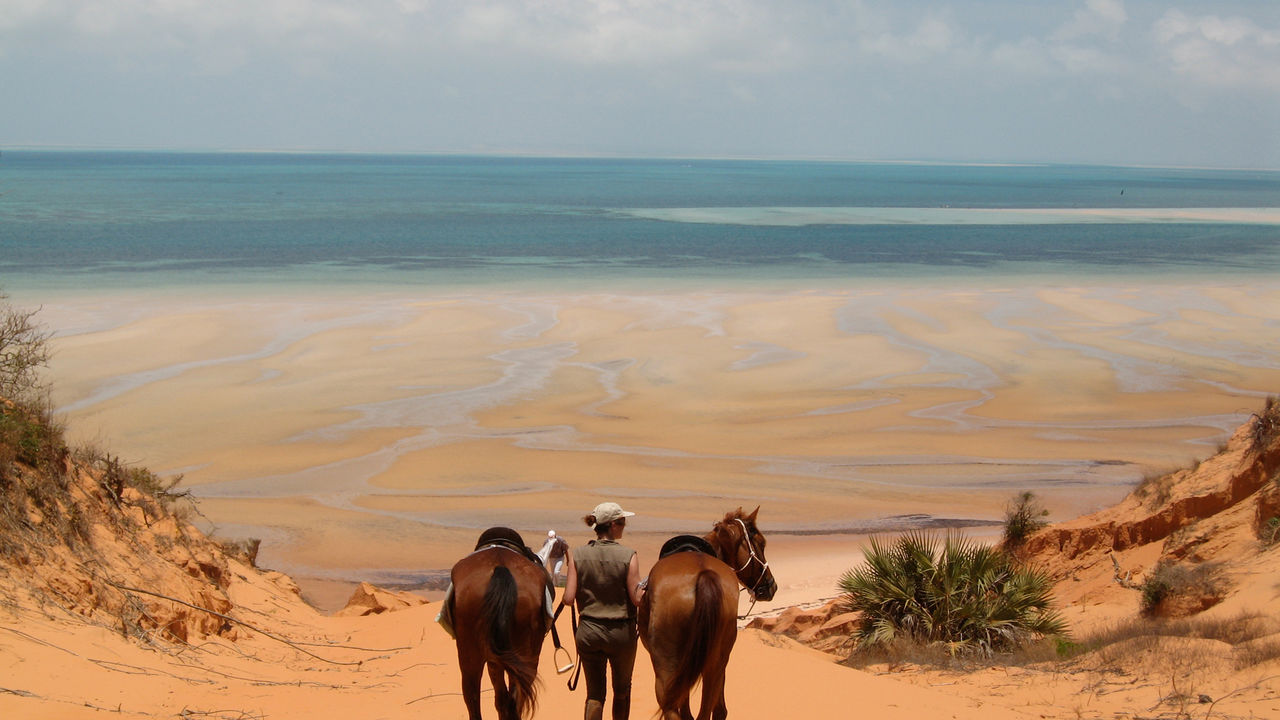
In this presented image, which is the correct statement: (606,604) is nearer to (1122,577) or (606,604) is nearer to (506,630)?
(506,630)

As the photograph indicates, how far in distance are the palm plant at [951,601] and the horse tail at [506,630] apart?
14.7 feet

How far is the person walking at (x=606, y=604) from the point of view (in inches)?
239

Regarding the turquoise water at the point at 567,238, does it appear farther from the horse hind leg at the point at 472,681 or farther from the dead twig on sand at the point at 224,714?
the horse hind leg at the point at 472,681

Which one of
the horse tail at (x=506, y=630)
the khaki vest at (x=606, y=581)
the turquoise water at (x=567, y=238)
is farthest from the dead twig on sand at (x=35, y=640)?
the turquoise water at (x=567, y=238)

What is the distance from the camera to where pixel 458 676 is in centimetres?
853

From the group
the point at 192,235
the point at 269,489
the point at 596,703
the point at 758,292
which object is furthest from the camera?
the point at 192,235

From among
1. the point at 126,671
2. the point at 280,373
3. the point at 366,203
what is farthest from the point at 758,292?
the point at 366,203

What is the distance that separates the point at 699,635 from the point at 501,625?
3.69 ft

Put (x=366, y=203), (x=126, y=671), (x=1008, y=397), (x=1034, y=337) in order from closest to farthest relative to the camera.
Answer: (x=126, y=671)
(x=1008, y=397)
(x=1034, y=337)
(x=366, y=203)

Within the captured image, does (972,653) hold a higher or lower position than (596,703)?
lower

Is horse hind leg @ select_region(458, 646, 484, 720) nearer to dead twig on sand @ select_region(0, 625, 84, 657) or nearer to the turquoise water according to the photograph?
dead twig on sand @ select_region(0, 625, 84, 657)

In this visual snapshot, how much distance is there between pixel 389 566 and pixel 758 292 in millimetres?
28000

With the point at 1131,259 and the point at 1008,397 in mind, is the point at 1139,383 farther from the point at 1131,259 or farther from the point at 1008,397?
the point at 1131,259

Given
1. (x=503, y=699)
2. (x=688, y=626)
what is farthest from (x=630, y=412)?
(x=688, y=626)
